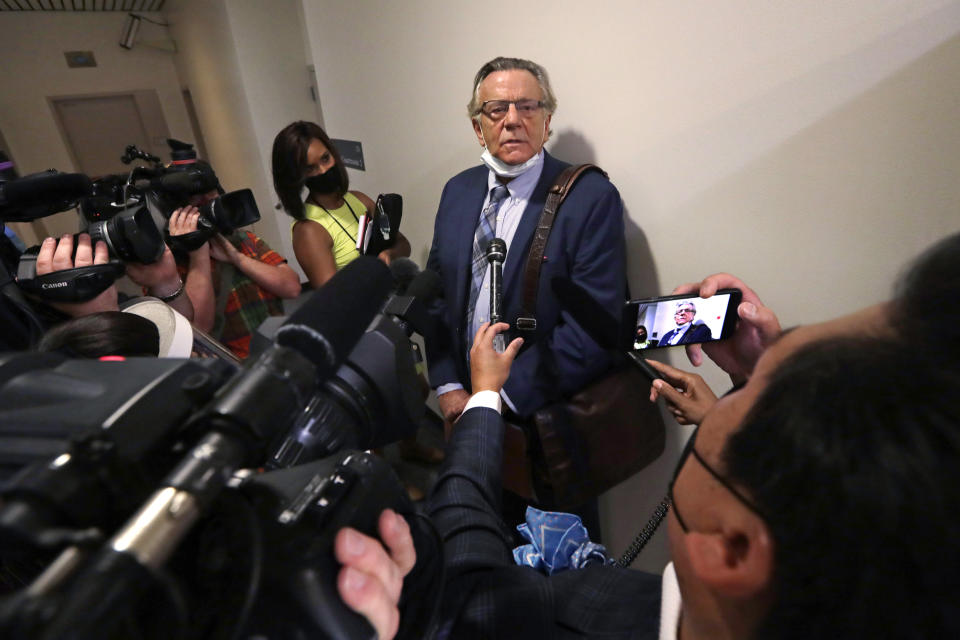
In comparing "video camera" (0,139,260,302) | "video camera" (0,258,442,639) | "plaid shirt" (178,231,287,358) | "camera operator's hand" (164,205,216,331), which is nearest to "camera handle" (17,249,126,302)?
"video camera" (0,139,260,302)

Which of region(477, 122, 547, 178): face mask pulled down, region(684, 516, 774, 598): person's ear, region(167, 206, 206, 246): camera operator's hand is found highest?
region(477, 122, 547, 178): face mask pulled down

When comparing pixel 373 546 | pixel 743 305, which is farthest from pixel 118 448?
pixel 743 305

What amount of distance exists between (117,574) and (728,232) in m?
1.15

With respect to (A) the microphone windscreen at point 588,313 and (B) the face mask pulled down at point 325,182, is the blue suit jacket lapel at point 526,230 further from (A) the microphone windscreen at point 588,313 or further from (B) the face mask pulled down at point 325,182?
(B) the face mask pulled down at point 325,182

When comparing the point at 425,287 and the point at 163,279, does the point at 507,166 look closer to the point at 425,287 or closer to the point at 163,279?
the point at 425,287

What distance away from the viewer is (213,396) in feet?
1.10

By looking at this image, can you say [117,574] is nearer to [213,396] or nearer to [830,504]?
[213,396]

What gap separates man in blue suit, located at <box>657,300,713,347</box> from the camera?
3.02ft

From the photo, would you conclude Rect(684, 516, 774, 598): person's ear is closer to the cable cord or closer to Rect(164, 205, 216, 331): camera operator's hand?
the cable cord

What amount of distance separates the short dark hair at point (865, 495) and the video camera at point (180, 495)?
0.35 m

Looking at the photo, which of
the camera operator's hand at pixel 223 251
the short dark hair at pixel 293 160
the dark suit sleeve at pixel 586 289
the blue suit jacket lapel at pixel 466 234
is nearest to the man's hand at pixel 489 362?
the dark suit sleeve at pixel 586 289

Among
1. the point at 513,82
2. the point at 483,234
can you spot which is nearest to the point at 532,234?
the point at 483,234

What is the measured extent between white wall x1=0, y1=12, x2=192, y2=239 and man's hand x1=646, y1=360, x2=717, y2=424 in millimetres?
6879

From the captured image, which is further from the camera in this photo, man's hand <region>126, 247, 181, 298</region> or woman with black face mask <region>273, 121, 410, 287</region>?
woman with black face mask <region>273, 121, 410, 287</region>
